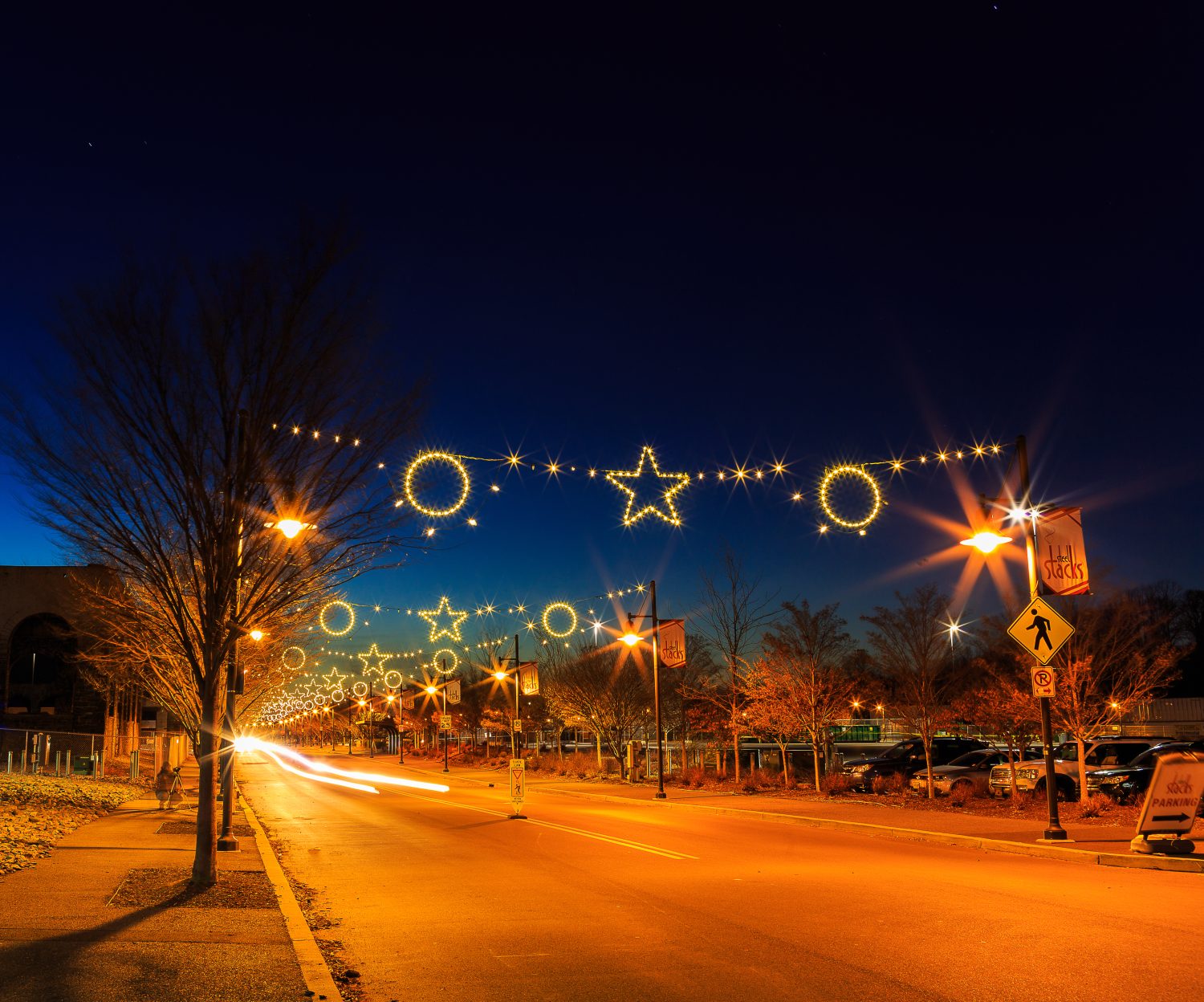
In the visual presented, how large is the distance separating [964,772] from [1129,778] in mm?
5441

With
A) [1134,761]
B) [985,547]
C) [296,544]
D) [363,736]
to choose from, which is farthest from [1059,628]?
[363,736]

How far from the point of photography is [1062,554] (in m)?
16.2

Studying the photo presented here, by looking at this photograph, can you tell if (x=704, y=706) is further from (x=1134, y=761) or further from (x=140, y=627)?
(x=140, y=627)

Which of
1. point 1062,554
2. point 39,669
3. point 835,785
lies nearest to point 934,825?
point 1062,554

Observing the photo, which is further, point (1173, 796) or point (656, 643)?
point (656, 643)

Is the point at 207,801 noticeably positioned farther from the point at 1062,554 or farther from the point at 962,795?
the point at 962,795

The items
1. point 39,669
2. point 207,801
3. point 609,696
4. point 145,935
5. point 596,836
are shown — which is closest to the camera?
point 145,935

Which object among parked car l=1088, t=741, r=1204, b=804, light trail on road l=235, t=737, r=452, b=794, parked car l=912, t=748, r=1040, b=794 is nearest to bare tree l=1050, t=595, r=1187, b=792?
parked car l=1088, t=741, r=1204, b=804

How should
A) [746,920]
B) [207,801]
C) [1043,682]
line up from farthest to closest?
1. [1043,682]
2. [207,801]
3. [746,920]

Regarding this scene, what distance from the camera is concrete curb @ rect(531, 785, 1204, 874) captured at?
1273 cm

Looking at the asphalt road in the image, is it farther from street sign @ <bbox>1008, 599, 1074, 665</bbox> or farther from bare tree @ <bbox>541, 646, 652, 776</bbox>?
bare tree @ <bbox>541, 646, 652, 776</bbox>

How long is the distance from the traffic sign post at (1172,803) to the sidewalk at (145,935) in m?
10.1

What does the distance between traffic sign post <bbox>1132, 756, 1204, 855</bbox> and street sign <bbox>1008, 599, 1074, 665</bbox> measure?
312 centimetres

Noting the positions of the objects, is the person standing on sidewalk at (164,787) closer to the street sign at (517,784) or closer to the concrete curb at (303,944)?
the street sign at (517,784)
